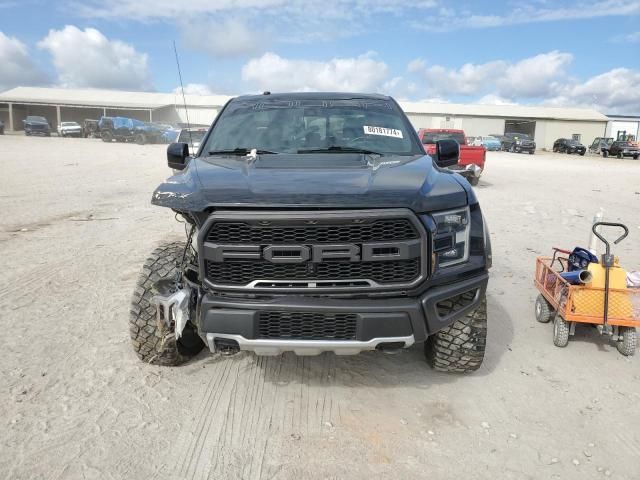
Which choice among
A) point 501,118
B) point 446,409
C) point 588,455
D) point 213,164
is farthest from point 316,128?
point 501,118

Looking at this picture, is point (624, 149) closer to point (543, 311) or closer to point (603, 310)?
point (543, 311)

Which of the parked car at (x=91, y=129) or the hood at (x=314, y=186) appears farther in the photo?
the parked car at (x=91, y=129)

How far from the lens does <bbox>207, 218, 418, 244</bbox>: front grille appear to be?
104 inches

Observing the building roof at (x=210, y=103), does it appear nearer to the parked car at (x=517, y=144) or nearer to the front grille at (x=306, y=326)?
the parked car at (x=517, y=144)

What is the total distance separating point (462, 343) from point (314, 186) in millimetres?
1428

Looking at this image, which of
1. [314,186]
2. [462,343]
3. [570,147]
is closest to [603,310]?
[462,343]

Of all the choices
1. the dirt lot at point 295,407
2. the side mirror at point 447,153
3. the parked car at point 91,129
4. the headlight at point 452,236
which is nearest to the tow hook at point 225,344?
the dirt lot at point 295,407

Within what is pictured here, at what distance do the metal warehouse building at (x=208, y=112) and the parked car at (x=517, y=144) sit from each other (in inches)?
533

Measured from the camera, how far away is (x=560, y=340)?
3.96 metres

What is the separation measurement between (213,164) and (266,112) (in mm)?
1092

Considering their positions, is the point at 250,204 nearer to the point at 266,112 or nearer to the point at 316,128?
the point at 316,128

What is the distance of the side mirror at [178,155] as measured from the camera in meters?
3.95

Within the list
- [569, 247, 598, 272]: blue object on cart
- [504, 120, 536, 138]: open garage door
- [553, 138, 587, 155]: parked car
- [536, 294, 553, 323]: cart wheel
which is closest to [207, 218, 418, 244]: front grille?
[569, 247, 598, 272]: blue object on cart

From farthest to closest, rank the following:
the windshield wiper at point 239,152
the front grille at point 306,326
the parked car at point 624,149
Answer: the parked car at point 624,149, the windshield wiper at point 239,152, the front grille at point 306,326
